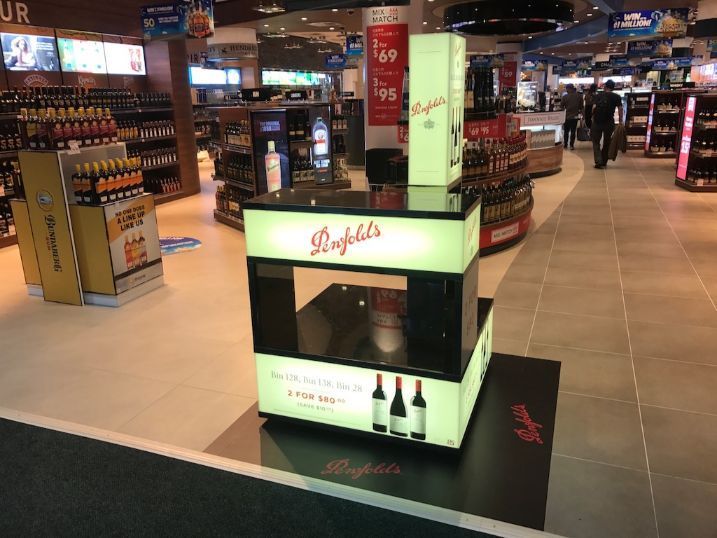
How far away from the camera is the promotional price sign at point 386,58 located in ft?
20.6

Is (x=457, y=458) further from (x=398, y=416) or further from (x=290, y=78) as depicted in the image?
(x=290, y=78)

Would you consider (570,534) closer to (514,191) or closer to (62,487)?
(62,487)

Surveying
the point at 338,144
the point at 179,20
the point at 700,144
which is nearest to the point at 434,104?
the point at 179,20

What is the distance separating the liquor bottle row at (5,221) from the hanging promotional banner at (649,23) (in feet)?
38.9

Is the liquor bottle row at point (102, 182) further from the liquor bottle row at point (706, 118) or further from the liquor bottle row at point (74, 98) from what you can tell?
the liquor bottle row at point (706, 118)

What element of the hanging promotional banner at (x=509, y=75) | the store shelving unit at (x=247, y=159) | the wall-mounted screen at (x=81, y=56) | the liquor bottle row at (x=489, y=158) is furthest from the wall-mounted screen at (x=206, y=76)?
the liquor bottle row at (x=489, y=158)

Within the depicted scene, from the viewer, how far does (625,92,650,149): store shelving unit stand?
1576cm

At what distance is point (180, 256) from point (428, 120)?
4.62 m

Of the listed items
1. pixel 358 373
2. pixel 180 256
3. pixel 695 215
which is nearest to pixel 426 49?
pixel 358 373

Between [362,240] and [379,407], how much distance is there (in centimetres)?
77

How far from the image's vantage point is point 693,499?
246 cm

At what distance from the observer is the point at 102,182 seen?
16.0ft

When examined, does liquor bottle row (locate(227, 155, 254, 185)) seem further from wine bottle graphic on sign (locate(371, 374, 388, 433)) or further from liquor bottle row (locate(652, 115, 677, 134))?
liquor bottle row (locate(652, 115, 677, 134))

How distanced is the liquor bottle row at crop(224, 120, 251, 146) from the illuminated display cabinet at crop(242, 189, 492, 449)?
5.00 meters
